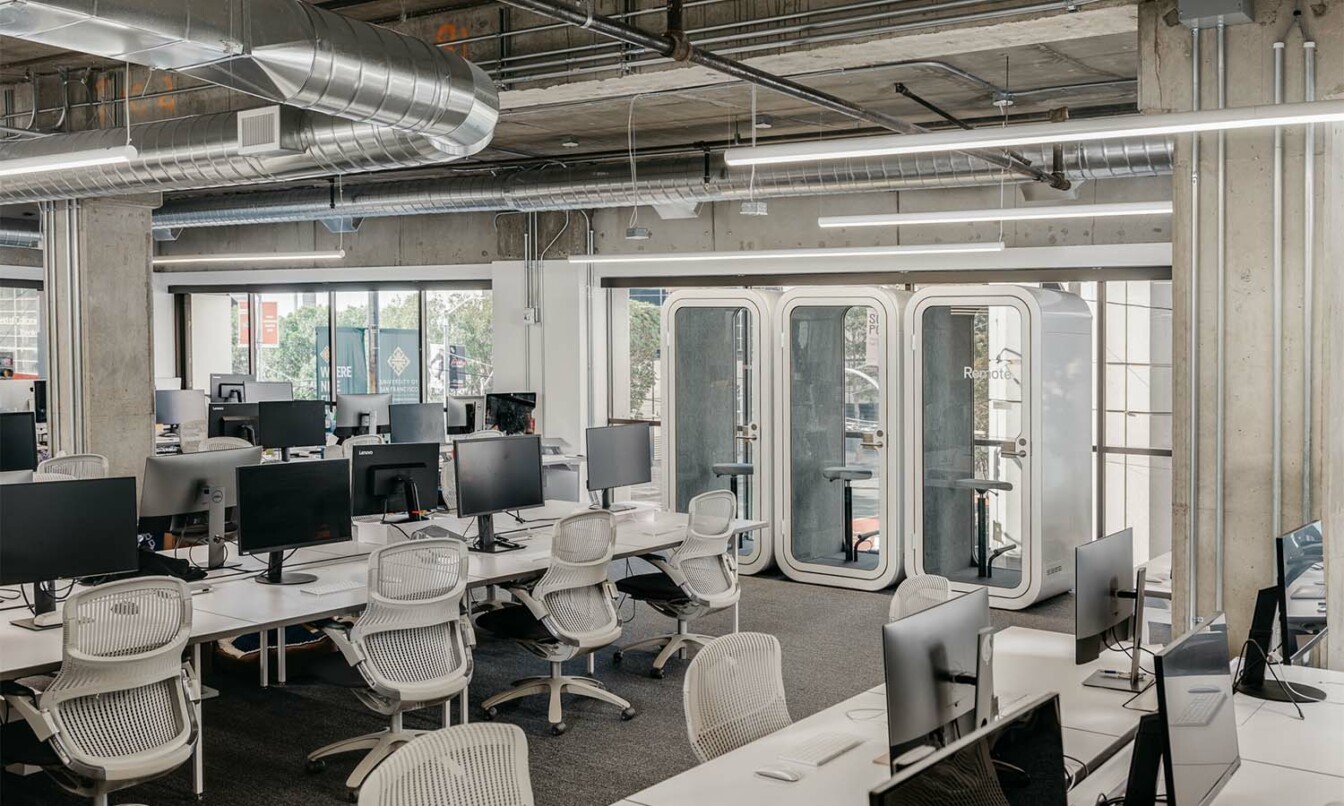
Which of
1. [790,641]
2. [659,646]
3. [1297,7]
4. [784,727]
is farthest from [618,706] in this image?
[1297,7]

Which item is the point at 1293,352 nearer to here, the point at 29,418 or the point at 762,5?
the point at 762,5

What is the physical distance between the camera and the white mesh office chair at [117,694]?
13.0 ft

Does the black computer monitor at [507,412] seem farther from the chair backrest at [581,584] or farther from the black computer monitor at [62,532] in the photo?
the black computer monitor at [62,532]

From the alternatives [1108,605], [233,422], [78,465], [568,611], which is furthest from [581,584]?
[233,422]

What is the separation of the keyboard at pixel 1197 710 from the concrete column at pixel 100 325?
9154 mm

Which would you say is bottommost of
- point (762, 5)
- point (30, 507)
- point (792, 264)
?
point (30, 507)

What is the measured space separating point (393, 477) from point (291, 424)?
4113 mm

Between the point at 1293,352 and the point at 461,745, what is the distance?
370cm

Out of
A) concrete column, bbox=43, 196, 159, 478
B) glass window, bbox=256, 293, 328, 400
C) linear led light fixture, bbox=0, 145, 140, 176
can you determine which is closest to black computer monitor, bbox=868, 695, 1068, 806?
linear led light fixture, bbox=0, 145, 140, 176

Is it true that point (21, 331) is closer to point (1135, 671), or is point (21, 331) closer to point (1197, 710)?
point (1135, 671)

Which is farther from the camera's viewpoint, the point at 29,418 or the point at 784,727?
the point at 29,418

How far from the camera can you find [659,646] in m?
7.23

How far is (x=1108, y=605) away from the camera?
401 cm

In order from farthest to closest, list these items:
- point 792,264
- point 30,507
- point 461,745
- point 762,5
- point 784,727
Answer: point 792,264, point 762,5, point 30,507, point 784,727, point 461,745
